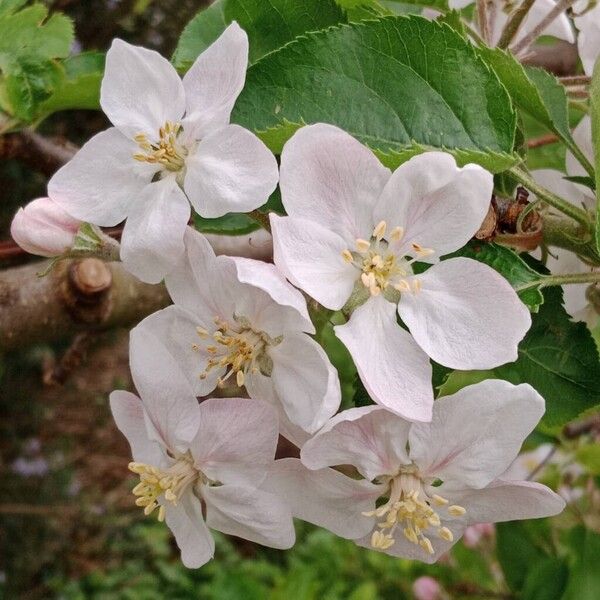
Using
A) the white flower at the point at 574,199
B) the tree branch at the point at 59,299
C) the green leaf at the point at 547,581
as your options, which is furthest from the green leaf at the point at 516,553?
the tree branch at the point at 59,299

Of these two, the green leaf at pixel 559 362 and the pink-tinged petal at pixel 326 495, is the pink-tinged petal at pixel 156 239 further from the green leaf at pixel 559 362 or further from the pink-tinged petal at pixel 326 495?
the green leaf at pixel 559 362

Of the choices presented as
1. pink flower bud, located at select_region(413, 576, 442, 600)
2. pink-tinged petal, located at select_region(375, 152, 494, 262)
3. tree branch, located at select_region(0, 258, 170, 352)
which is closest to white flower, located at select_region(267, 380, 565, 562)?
pink-tinged petal, located at select_region(375, 152, 494, 262)

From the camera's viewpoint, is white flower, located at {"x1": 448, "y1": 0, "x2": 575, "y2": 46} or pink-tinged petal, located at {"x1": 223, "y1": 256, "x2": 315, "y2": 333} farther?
white flower, located at {"x1": 448, "y1": 0, "x2": 575, "y2": 46}

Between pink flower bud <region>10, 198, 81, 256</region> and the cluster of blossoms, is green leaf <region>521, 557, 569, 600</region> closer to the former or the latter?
the cluster of blossoms

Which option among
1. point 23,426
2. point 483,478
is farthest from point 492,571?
point 23,426

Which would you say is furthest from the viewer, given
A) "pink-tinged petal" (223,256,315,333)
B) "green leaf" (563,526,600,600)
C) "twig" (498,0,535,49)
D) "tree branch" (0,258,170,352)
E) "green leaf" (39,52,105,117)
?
"green leaf" (563,526,600,600)

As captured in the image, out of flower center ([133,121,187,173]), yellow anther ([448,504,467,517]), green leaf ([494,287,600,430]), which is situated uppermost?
flower center ([133,121,187,173])

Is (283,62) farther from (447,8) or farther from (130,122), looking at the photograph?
(447,8)
